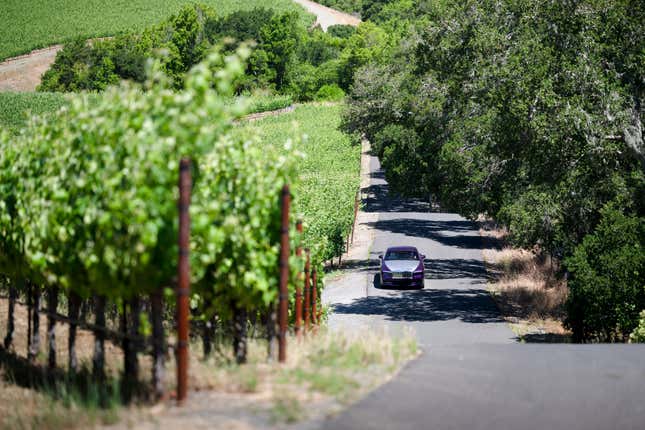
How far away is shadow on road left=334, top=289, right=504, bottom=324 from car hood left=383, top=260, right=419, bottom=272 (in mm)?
971

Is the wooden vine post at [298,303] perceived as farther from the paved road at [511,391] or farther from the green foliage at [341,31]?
the green foliage at [341,31]

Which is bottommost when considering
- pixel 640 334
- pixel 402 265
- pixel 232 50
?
pixel 402 265

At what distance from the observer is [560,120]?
87.6 ft

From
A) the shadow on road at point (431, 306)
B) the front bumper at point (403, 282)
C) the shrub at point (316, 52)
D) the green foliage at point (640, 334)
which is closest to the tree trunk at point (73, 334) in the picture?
the green foliage at point (640, 334)

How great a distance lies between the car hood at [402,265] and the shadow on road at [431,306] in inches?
38.2

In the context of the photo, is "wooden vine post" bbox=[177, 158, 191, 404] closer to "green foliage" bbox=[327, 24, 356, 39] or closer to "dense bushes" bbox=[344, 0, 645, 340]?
"dense bushes" bbox=[344, 0, 645, 340]

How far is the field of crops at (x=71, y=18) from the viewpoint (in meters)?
137

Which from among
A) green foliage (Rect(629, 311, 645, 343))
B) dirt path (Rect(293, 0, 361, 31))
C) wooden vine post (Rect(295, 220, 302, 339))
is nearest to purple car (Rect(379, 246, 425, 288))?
green foliage (Rect(629, 311, 645, 343))

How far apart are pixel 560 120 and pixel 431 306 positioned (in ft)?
39.0

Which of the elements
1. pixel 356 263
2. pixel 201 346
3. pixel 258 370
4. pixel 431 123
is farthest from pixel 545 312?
pixel 258 370

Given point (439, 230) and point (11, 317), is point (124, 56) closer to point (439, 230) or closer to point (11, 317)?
point (439, 230)

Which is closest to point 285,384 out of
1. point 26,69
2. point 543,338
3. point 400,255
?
point 543,338

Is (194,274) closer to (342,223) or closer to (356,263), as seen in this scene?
(342,223)

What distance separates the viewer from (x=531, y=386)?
10.9 metres
